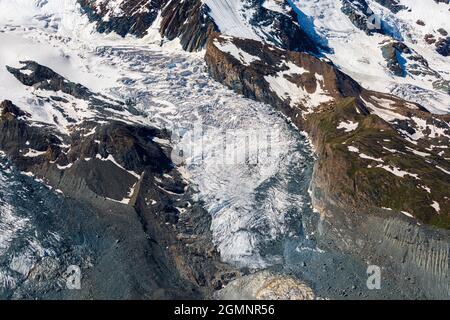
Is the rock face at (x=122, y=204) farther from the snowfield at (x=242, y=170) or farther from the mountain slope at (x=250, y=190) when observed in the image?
the snowfield at (x=242, y=170)

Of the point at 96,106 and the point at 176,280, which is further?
the point at 96,106

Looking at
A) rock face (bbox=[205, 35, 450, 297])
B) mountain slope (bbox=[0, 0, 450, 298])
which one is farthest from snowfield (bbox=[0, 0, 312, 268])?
rock face (bbox=[205, 35, 450, 297])

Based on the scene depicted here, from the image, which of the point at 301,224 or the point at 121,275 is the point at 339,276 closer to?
the point at 301,224

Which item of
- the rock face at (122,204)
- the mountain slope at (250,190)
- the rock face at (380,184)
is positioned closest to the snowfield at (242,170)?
the mountain slope at (250,190)

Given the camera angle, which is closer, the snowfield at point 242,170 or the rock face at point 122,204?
the rock face at point 122,204

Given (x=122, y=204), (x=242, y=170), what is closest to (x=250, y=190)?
(x=242, y=170)

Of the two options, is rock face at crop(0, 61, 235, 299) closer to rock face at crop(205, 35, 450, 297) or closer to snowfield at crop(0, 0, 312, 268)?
snowfield at crop(0, 0, 312, 268)
